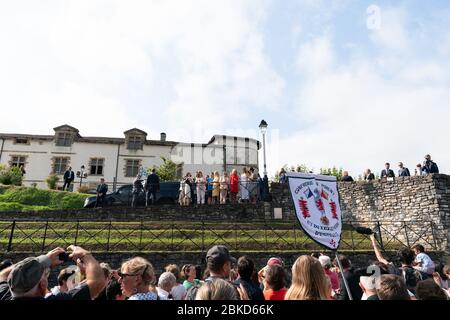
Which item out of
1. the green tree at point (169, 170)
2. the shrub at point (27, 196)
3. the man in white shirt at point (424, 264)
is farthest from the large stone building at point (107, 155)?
the man in white shirt at point (424, 264)

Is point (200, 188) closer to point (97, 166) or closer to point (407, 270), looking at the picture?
point (407, 270)

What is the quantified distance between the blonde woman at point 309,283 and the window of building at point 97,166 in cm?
3692

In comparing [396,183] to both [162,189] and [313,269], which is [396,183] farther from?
[313,269]

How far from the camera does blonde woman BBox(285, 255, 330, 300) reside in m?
2.75

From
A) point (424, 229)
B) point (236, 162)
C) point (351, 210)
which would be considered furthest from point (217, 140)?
point (424, 229)

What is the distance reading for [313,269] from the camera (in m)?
2.84

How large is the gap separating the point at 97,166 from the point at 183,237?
27173 mm

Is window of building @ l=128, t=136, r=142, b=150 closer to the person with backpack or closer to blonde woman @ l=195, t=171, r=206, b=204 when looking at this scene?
blonde woman @ l=195, t=171, r=206, b=204

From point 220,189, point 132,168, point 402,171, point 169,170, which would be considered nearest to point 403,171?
point 402,171

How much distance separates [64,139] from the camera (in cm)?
3769

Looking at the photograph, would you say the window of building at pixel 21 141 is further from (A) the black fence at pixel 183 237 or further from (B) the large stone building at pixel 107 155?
(A) the black fence at pixel 183 237

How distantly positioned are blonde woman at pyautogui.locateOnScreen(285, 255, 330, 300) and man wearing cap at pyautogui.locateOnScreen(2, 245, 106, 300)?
1.66 meters
